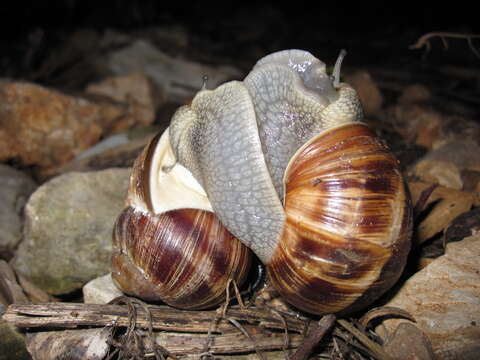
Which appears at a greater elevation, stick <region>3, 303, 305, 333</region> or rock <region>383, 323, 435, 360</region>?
rock <region>383, 323, 435, 360</region>

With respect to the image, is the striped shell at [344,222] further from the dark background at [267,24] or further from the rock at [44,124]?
the dark background at [267,24]

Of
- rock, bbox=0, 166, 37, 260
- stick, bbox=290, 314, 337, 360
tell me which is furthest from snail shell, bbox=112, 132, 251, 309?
rock, bbox=0, 166, 37, 260

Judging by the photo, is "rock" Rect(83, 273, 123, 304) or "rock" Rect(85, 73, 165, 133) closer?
"rock" Rect(83, 273, 123, 304)

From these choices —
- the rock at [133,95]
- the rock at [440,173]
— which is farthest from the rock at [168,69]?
the rock at [440,173]

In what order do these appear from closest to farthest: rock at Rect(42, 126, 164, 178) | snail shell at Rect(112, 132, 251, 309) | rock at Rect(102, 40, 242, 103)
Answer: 1. snail shell at Rect(112, 132, 251, 309)
2. rock at Rect(42, 126, 164, 178)
3. rock at Rect(102, 40, 242, 103)

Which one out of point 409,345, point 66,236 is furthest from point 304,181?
point 66,236

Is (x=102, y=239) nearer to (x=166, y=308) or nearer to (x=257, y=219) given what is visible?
(x=166, y=308)

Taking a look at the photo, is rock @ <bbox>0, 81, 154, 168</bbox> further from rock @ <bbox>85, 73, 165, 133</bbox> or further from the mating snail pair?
the mating snail pair
